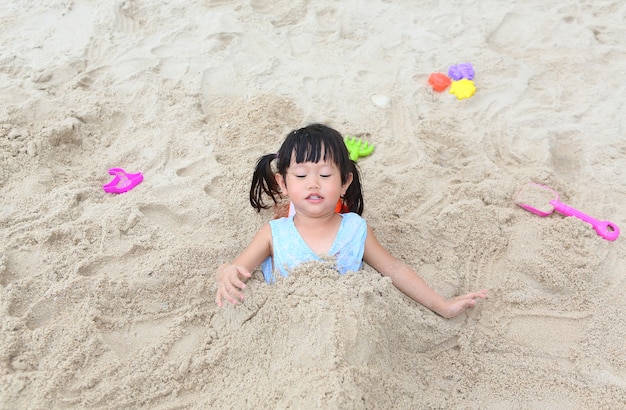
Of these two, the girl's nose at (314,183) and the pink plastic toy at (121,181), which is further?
the pink plastic toy at (121,181)

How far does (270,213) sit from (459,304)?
0.97 meters

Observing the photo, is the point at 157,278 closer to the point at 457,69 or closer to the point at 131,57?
the point at 131,57

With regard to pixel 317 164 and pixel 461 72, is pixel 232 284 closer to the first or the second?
pixel 317 164

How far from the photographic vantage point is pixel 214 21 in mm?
3711

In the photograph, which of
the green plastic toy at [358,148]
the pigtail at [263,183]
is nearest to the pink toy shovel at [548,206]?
the green plastic toy at [358,148]

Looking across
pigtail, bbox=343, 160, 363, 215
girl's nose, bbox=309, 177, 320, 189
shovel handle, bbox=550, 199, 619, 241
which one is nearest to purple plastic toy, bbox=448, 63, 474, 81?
shovel handle, bbox=550, 199, 619, 241

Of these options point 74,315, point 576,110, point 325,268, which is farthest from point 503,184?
point 74,315

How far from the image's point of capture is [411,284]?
6.97 feet

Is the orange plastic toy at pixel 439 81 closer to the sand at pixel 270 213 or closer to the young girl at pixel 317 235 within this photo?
the sand at pixel 270 213

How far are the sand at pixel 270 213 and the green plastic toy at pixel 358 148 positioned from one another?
5 cm

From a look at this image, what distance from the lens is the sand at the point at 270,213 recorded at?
5.88ft

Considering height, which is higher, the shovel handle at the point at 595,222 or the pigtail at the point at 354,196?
the pigtail at the point at 354,196

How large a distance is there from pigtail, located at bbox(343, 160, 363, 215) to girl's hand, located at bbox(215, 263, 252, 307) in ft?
1.98

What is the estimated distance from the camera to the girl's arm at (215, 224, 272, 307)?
1982 millimetres
